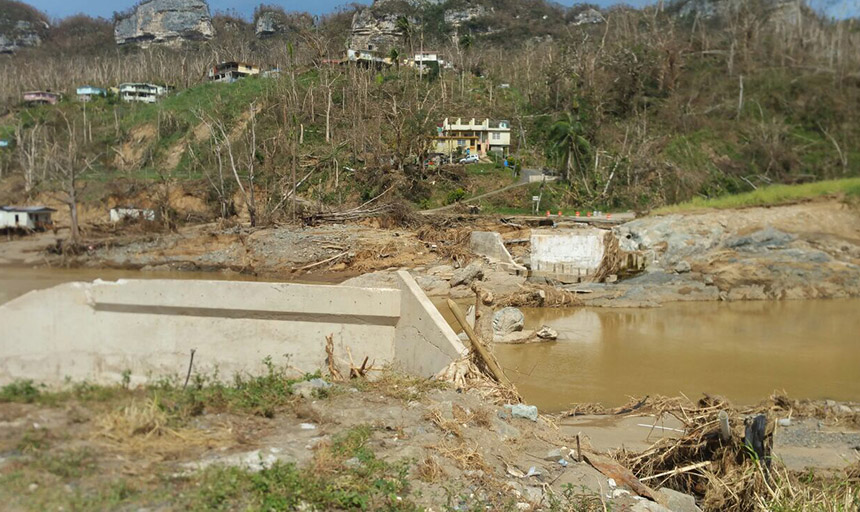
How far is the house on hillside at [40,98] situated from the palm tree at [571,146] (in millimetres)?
48021

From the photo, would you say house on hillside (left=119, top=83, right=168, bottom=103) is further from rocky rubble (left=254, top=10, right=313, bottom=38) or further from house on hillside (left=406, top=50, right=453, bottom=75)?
rocky rubble (left=254, top=10, right=313, bottom=38)

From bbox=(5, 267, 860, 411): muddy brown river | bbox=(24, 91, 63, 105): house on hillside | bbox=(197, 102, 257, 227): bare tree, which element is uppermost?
bbox=(24, 91, 63, 105): house on hillside

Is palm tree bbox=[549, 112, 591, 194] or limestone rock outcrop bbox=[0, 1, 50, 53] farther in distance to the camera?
limestone rock outcrop bbox=[0, 1, 50, 53]

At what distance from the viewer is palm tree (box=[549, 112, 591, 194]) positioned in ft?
114

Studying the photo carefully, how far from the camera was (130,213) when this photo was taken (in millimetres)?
31781

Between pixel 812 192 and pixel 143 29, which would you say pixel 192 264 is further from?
pixel 143 29

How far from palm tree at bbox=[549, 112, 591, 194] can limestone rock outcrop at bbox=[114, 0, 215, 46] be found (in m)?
89.9

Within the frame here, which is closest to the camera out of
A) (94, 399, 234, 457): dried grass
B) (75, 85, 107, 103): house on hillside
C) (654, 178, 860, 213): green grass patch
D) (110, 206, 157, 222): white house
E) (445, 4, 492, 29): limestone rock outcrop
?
(94, 399, 234, 457): dried grass

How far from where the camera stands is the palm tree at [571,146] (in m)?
34.8

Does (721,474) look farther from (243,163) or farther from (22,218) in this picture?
(243,163)

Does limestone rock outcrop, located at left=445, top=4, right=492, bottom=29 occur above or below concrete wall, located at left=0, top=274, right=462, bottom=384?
above

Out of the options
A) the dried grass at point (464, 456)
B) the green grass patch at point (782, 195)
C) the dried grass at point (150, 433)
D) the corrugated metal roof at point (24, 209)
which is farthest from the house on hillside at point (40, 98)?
the dried grass at point (464, 456)

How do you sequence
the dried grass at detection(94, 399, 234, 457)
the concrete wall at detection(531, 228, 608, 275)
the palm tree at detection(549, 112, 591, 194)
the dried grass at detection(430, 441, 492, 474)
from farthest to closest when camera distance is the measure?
Answer: the palm tree at detection(549, 112, 591, 194) < the concrete wall at detection(531, 228, 608, 275) < the dried grass at detection(430, 441, 492, 474) < the dried grass at detection(94, 399, 234, 457)

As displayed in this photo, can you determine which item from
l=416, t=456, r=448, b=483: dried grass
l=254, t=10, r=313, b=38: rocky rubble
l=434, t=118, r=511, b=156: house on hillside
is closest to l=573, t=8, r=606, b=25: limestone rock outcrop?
l=254, t=10, r=313, b=38: rocky rubble
